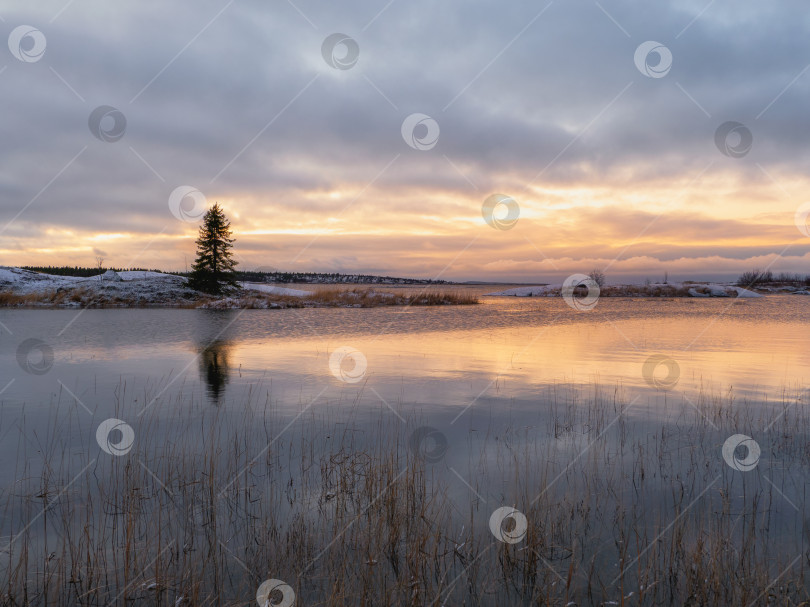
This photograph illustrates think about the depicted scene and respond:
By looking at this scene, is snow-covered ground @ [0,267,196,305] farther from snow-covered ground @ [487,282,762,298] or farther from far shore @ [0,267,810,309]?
snow-covered ground @ [487,282,762,298]

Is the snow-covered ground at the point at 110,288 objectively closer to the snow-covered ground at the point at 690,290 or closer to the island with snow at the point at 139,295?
the island with snow at the point at 139,295

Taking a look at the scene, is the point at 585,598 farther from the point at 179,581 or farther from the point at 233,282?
the point at 233,282

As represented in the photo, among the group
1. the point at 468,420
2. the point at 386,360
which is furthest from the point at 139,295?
the point at 468,420

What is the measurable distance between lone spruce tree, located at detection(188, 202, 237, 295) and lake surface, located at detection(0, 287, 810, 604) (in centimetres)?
3642

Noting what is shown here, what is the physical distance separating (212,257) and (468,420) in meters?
56.3

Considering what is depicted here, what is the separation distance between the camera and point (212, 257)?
60.6 m

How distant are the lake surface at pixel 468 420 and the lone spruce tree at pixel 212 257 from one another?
3642cm

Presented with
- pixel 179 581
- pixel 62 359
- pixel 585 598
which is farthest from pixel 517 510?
pixel 62 359

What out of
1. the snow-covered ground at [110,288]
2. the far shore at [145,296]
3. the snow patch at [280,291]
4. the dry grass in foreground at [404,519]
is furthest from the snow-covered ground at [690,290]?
the dry grass in foreground at [404,519]

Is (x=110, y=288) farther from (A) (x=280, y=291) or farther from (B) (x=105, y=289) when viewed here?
(A) (x=280, y=291)

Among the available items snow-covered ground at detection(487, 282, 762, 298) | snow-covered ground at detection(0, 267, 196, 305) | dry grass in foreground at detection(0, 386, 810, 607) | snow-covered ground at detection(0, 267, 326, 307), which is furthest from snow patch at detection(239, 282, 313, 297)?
snow-covered ground at detection(487, 282, 762, 298)

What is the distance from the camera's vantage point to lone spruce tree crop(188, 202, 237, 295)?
6009 centimetres

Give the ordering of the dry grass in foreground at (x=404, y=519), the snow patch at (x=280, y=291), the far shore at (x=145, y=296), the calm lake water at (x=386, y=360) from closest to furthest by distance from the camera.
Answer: the dry grass in foreground at (x=404, y=519) → the calm lake water at (x=386, y=360) → the far shore at (x=145, y=296) → the snow patch at (x=280, y=291)

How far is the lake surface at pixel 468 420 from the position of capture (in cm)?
688
